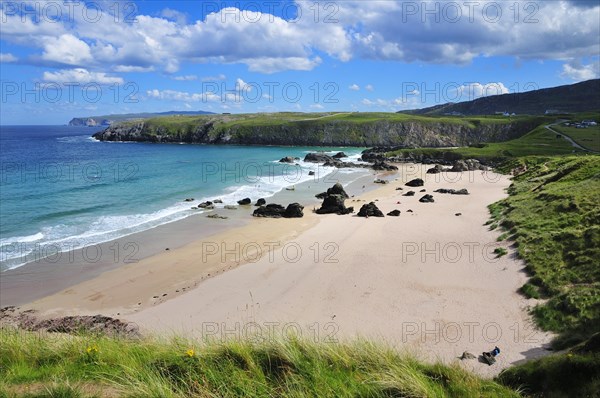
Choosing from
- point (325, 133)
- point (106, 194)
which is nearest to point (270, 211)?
point (106, 194)

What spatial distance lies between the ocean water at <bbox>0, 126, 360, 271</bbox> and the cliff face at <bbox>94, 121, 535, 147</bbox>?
196ft

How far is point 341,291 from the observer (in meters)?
19.1

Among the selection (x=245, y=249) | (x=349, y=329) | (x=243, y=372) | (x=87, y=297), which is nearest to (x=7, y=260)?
(x=87, y=297)

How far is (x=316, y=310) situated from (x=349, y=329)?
7.13 feet

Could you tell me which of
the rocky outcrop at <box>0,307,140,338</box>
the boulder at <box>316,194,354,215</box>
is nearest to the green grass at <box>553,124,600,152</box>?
the boulder at <box>316,194,354,215</box>

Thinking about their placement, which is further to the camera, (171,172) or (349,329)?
(171,172)

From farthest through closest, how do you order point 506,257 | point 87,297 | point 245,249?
point 245,249
point 506,257
point 87,297

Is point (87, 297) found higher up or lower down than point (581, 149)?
lower down

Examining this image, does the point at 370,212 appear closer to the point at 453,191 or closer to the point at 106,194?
the point at 453,191

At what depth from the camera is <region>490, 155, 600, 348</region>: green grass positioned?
14.2 metres

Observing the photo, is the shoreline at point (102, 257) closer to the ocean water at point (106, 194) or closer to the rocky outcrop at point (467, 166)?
the ocean water at point (106, 194)

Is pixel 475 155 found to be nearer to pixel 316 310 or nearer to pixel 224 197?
pixel 224 197

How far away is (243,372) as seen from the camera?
711cm

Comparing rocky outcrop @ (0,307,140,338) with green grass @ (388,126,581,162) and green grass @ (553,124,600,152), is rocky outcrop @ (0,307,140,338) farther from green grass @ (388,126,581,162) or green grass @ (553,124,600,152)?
green grass @ (553,124,600,152)
